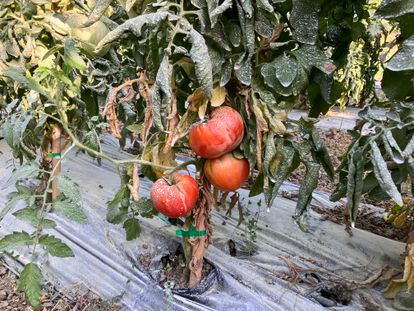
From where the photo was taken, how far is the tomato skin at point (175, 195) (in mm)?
965

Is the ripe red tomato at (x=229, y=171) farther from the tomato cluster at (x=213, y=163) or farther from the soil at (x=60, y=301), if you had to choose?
the soil at (x=60, y=301)

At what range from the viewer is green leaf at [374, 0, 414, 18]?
0.74 meters

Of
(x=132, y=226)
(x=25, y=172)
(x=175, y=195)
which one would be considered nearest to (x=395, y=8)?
(x=175, y=195)

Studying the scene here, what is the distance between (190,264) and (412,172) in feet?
2.10

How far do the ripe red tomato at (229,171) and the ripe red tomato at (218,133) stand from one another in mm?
32

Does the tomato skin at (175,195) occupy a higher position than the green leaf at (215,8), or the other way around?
the green leaf at (215,8)

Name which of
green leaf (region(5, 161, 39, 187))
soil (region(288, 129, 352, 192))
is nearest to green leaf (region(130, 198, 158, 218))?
green leaf (region(5, 161, 39, 187))

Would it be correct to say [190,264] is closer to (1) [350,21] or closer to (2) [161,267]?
(2) [161,267]

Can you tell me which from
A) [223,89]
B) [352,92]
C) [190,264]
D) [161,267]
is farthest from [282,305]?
[352,92]

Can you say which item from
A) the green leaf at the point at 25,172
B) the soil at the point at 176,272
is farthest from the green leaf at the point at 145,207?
the green leaf at the point at 25,172

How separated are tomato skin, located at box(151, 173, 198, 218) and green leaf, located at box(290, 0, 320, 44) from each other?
40 centimetres

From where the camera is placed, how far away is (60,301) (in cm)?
146

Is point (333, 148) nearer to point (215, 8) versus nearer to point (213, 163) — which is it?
point (213, 163)

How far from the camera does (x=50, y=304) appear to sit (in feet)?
4.78
